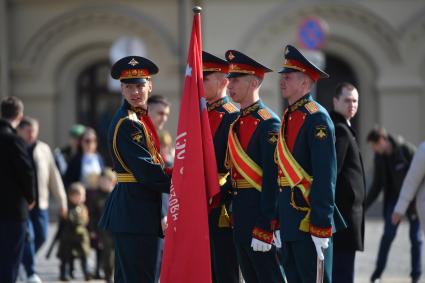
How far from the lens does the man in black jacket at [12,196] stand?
9328 millimetres

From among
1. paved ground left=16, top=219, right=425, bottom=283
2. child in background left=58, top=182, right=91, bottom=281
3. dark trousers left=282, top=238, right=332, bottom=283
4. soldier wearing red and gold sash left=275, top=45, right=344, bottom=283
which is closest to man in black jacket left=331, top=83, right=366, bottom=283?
soldier wearing red and gold sash left=275, top=45, right=344, bottom=283

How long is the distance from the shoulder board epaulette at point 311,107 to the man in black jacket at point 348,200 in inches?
48.6

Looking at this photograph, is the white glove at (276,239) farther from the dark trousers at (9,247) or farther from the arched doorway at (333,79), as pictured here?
the arched doorway at (333,79)

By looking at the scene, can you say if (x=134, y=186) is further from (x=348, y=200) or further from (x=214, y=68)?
(x=348, y=200)

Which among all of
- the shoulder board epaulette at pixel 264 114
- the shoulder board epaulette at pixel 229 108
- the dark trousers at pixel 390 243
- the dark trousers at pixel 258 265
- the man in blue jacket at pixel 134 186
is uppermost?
the shoulder board epaulette at pixel 229 108

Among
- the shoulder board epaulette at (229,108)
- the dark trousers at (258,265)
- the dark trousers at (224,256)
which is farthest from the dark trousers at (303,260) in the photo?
the shoulder board epaulette at (229,108)

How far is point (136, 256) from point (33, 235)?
14.2 feet

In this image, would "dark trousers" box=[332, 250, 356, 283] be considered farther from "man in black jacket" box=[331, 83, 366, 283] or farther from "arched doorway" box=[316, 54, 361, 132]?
"arched doorway" box=[316, 54, 361, 132]

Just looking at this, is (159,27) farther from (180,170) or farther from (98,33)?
(180,170)

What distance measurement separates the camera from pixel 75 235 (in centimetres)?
1241

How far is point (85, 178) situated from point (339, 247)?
209 inches

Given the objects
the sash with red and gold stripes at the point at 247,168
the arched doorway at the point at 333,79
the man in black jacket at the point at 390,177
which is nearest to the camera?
the sash with red and gold stripes at the point at 247,168

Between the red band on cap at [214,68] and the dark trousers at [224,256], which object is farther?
the red band on cap at [214,68]

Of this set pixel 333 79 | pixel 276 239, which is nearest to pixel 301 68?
pixel 276 239
